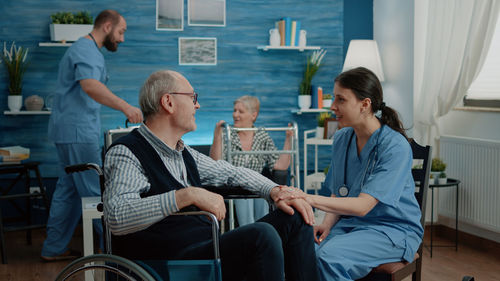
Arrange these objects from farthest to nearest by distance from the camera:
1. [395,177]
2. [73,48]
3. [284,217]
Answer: [73,48]
[395,177]
[284,217]

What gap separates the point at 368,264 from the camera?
1.96 m

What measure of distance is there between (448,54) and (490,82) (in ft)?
1.11

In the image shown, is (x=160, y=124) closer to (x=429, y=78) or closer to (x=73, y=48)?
(x=73, y=48)

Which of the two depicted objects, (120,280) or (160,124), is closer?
(120,280)

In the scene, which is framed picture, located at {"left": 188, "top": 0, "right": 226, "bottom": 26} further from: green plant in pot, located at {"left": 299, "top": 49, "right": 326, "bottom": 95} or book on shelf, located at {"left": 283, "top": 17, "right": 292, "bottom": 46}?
green plant in pot, located at {"left": 299, "top": 49, "right": 326, "bottom": 95}

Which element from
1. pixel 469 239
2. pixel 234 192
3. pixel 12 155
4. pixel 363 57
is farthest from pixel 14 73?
pixel 469 239

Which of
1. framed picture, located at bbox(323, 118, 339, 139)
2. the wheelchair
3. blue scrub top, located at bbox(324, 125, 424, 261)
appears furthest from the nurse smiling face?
framed picture, located at bbox(323, 118, 339, 139)

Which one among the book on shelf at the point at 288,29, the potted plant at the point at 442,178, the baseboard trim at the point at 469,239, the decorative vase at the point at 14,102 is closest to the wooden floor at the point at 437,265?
the baseboard trim at the point at 469,239

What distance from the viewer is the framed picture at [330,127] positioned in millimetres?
4504

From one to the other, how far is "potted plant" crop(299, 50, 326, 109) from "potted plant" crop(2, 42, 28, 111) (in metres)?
2.28

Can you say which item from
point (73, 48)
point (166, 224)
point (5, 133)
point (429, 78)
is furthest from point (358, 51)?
point (166, 224)

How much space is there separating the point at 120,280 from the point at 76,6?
343 centimetres

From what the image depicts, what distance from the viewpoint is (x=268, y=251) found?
163cm

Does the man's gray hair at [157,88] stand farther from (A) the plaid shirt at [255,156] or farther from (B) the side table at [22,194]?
(B) the side table at [22,194]
